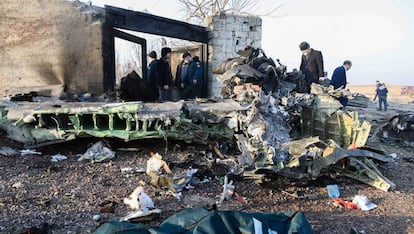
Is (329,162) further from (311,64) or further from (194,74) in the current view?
(194,74)

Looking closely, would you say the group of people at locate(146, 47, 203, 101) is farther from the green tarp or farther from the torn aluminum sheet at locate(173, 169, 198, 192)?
the green tarp

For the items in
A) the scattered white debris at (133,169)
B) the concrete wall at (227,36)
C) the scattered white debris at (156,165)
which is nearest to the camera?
the scattered white debris at (156,165)

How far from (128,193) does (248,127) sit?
5.70 ft

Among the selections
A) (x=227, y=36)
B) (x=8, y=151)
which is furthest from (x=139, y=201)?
(x=227, y=36)

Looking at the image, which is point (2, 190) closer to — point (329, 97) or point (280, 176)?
point (280, 176)

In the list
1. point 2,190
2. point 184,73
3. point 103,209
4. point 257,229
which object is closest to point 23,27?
point 184,73

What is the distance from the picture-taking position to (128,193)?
12.4 ft

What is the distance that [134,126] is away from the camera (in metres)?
4.89

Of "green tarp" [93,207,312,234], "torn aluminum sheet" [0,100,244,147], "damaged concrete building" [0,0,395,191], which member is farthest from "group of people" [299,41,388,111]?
"green tarp" [93,207,312,234]

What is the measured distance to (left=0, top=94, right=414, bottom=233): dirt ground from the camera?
3146mm

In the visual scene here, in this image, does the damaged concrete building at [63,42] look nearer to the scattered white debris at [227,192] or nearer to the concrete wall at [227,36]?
the concrete wall at [227,36]

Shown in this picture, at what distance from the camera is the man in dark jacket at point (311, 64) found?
7.17m

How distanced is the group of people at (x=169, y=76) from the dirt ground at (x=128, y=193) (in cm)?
333

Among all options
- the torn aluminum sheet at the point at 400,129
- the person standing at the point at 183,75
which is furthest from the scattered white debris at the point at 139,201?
the torn aluminum sheet at the point at 400,129
